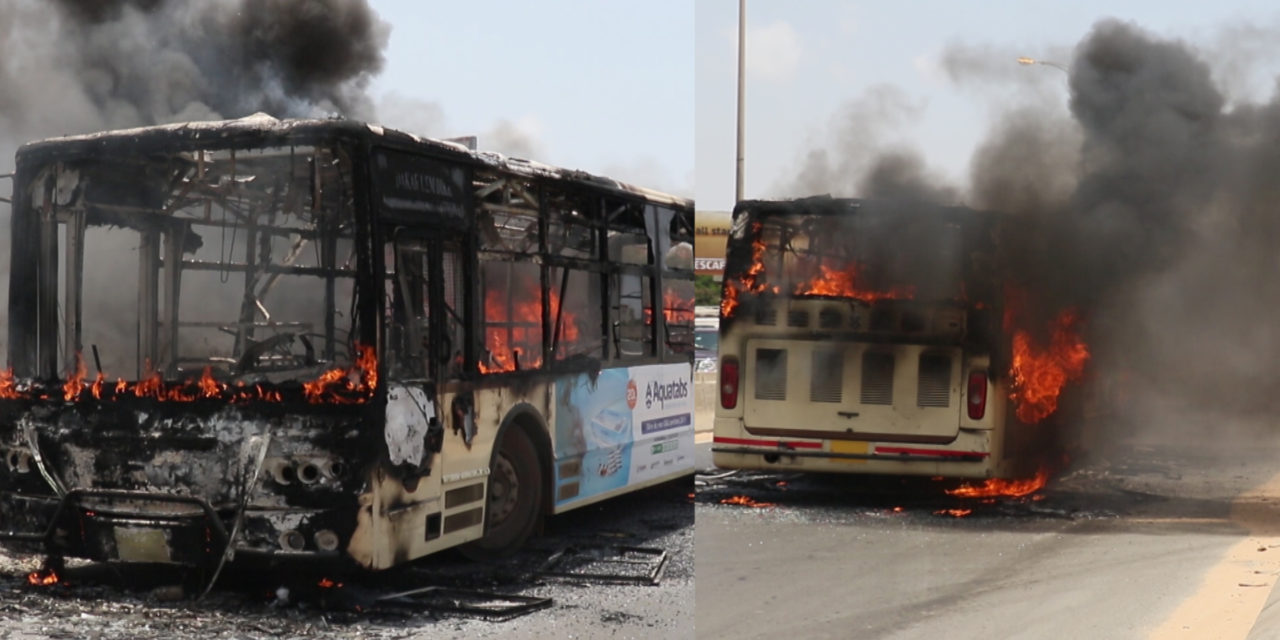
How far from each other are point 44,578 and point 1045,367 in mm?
7550

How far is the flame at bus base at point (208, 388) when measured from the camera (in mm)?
6684

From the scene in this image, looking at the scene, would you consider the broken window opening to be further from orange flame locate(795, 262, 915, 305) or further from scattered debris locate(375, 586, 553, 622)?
orange flame locate(795, 262, 915, 305)

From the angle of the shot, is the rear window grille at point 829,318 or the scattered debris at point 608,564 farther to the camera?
the rear window grille at point 829,318

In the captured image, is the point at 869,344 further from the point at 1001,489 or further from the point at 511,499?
the point at 511,499

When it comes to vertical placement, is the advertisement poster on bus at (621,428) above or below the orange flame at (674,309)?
below

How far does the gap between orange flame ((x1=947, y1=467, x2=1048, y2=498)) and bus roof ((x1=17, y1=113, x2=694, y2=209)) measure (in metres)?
5.01

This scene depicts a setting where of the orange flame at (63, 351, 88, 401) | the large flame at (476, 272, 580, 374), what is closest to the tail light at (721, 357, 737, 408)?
the large flame at (476, 272, 580, 374)

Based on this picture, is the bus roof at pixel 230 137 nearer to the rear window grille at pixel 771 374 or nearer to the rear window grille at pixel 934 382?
the rear window grille at pixel 771 374

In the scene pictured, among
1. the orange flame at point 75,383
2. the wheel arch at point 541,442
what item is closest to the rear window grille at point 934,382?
the wheel arch at point 541,442

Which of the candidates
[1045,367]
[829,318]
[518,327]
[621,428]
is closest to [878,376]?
[829,318]

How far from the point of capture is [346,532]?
21.5 ft

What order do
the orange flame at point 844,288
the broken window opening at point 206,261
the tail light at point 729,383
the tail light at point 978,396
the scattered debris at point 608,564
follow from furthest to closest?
1. the tail light at point 729,383
2. the orange flame at point 844,288
3. the tail light at point 978,396
4. the scattered debris at point 608,564
5. the broken window opening at point 206,261

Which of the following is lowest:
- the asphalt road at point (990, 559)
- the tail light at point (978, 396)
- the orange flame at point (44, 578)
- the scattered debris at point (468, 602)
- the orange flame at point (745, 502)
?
the orange flame at point (44, 578)

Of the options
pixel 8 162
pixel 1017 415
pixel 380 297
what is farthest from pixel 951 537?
pixel 8 162
